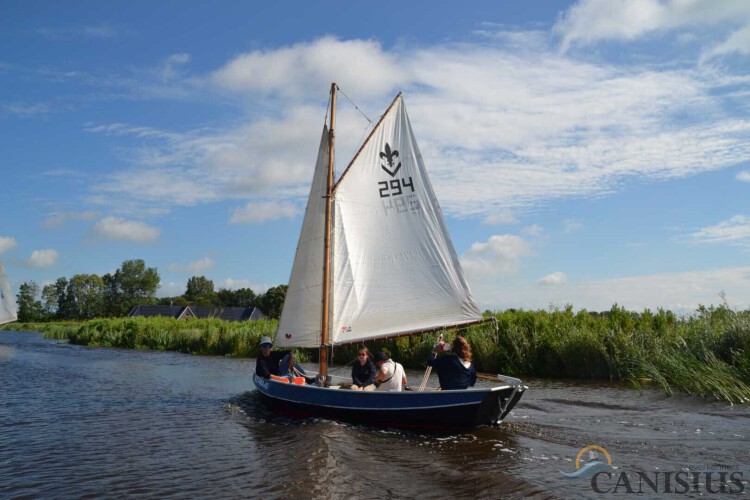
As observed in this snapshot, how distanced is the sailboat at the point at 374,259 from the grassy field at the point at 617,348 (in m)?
2.39

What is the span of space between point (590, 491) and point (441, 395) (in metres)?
4.51

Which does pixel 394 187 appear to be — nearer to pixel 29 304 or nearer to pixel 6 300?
pixel 6 300

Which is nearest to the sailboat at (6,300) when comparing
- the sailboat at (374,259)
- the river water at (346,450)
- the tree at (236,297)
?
the river water at (346,450)

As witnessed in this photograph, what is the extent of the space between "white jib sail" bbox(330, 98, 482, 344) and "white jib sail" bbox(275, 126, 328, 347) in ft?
2.05

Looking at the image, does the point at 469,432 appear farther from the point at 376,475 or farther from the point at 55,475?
the point at 55,475

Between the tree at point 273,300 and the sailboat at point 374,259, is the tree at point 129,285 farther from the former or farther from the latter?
the sailboat at point 374,259

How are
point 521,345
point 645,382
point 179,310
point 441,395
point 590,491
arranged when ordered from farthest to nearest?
Result: 1. point 179,310
2. point 521,345
3. point 645,382
4. point 441,395
5. point 590,491

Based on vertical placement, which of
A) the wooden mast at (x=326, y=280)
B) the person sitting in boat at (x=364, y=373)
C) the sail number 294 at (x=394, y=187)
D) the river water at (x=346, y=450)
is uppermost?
the sail number 294 at (x=394, y=187)

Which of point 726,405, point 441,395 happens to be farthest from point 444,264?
point 726,405

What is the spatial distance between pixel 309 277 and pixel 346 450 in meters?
6.38

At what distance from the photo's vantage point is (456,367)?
13.8 metres

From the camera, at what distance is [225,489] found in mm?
9617

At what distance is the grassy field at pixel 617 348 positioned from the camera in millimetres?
18469

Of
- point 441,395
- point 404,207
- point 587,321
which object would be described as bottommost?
point 441,395
